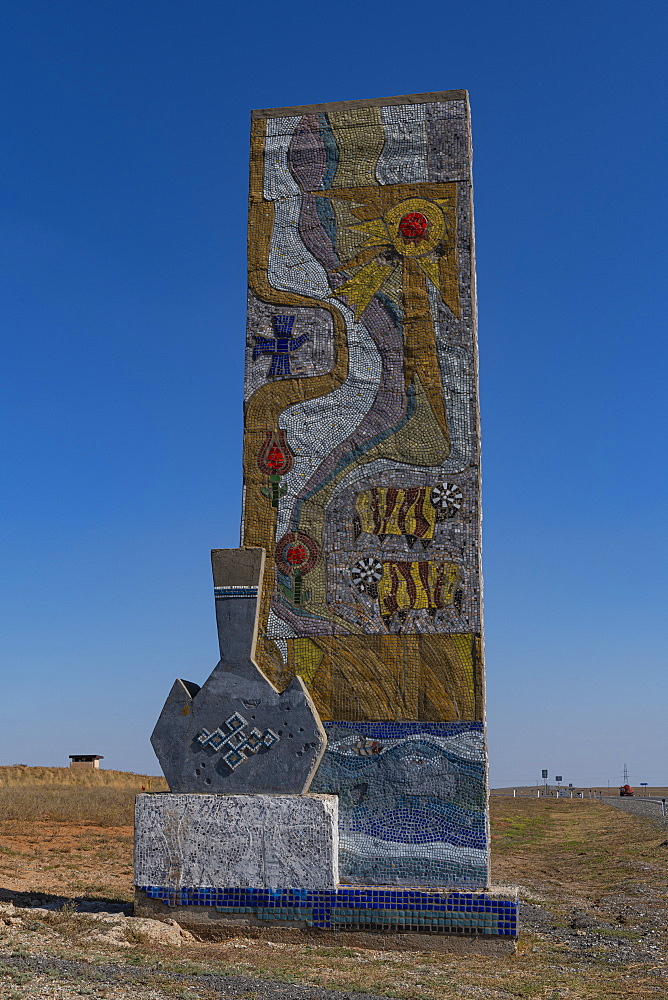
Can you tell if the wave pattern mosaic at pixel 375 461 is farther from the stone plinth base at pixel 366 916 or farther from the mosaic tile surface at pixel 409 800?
the stone plinth base at pixel 366 916

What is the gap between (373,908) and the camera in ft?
26.9

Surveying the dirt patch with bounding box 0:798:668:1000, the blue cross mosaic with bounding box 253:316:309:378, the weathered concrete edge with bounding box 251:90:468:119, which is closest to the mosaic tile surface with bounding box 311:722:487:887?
the dirt patch with bounding box 0:798:668:1000

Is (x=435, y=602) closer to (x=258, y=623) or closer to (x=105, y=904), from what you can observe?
(x=258, y=623)

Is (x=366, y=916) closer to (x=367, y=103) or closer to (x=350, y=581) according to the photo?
(x=350, y=581)

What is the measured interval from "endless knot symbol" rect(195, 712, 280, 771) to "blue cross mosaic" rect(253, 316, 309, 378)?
346cm

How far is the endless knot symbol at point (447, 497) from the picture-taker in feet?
30.0

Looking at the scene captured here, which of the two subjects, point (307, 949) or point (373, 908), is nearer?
point (307, 949)

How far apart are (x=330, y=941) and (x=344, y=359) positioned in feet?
17.5

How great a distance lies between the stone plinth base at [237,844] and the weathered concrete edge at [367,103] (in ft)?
23.0

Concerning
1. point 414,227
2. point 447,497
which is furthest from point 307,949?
point 414,227

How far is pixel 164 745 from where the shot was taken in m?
8.77

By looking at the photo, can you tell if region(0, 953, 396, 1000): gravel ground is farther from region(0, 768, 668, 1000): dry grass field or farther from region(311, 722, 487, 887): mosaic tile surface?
A: region(311, 722, 487, 887): mosaic tile surface

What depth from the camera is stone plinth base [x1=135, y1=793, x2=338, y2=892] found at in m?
8.23

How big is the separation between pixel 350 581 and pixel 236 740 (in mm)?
1791
